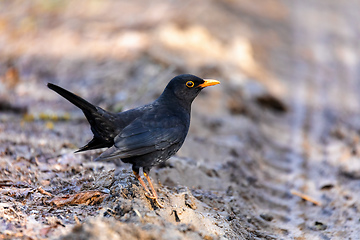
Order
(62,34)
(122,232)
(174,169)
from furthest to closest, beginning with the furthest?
1. (62,34)
2. (174,169)
3. (122,232)

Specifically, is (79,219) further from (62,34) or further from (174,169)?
(62,34)

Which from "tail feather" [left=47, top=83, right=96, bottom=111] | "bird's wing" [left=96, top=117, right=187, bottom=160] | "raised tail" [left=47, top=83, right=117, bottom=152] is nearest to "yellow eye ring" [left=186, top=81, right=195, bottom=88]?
"bird's wing" [left=96, top=117, right=187, bottom=160]

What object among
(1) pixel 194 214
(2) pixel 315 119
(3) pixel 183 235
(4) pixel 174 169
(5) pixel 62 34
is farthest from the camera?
(5) pixel 62 34

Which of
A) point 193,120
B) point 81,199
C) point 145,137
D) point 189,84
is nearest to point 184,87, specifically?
point 189,84

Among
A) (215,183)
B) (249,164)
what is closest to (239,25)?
(249,164)

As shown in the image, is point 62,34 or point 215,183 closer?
point 215,183

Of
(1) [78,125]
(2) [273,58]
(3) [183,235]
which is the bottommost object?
(1) [78,125]

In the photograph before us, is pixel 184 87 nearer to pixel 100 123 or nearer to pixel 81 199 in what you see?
pixel 100 123
